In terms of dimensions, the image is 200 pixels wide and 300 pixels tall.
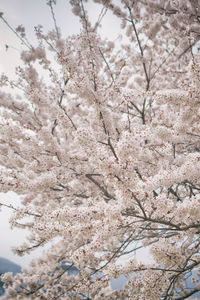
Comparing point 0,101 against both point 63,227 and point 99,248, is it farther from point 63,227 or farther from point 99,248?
point 99,248

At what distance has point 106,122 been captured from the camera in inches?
119

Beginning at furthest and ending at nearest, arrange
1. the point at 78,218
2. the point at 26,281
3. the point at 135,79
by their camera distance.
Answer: the point at 135,79
the point at 26,281
the point at 78,218

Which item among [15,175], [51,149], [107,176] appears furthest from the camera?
[51,149]

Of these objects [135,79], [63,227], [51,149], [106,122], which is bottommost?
[63,227]

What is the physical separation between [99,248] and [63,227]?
1.82 ft

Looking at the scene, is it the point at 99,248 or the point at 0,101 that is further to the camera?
the point at 0,101

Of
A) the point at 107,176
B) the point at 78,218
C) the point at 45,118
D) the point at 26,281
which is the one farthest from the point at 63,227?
the point at 26,281

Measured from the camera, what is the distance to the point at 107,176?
6.44 feet

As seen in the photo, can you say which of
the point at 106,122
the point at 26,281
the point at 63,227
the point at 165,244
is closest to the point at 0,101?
the point at 106,122

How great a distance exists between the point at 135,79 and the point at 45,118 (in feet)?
16.4

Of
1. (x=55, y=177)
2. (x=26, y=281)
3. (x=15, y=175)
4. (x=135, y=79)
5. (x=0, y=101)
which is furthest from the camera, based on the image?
(x=135, y=79)

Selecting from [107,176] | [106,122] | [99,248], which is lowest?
[99,248]

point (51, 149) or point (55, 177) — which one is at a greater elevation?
point (51, 149)

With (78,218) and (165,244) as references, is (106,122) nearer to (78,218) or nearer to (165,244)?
(78,218)
